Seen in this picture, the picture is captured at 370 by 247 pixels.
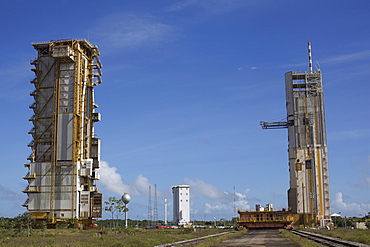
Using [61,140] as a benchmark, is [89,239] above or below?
below

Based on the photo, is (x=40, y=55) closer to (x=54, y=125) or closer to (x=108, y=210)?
(x=54, y=125)

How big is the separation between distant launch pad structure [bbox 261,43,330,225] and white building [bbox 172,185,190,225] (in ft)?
156

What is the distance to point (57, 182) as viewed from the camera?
9088 centimetres

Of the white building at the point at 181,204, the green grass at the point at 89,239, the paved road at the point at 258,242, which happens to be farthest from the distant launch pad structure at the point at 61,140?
the white building at the point at 181,204

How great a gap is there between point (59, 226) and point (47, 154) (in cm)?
1486

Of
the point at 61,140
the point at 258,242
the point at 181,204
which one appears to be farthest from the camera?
the point at 181,204

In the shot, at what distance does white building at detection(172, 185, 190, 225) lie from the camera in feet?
500

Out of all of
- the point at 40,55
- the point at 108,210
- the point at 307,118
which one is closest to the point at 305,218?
the point at 307,118

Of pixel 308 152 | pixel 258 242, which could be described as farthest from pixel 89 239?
pixel 308 152

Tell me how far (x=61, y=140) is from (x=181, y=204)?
70914mm

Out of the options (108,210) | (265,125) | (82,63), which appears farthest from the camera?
(265,125)

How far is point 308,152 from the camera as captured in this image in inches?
4336

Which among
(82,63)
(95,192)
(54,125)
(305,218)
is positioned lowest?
(305,218)

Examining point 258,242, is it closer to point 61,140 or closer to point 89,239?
point 89,239
